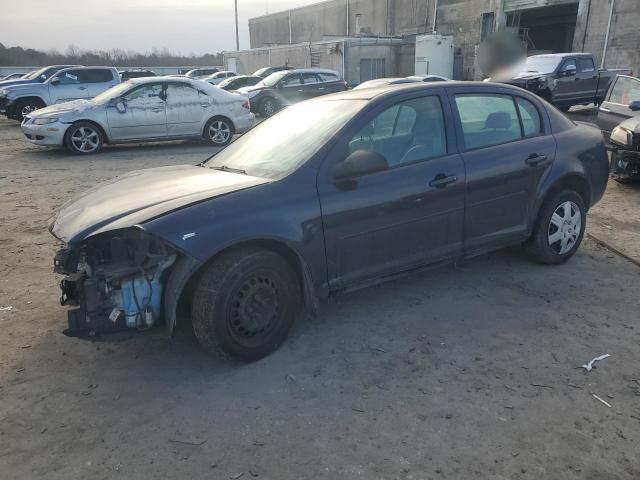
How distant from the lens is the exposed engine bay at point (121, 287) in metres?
3.05

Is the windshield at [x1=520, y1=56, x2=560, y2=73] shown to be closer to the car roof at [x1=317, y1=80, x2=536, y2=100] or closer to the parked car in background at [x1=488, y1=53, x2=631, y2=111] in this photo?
the parked car in background at [x1=488, y1=53, x2=631, y2=111]

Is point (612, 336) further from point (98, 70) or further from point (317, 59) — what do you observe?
point (317, 59)

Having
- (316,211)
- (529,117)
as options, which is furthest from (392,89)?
(529,117)

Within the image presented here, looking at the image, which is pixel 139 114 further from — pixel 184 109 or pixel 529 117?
pixel 529 117

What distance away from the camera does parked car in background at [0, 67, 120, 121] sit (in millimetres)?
15992

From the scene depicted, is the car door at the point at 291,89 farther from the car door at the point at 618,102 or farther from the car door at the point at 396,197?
the car door at the point at 396,197

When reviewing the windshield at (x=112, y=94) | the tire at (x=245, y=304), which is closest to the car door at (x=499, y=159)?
the tire at (x=245, y=304)

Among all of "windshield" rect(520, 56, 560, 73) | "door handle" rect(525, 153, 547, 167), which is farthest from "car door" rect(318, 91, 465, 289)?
"windshield" rect(520, 56, 560, 73)

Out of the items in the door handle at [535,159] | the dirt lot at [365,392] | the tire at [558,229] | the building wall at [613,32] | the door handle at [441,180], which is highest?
the building wall at [613,32]

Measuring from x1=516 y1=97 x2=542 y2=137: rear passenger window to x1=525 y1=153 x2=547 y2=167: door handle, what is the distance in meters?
0.21

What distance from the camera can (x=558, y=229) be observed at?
15.3 ft

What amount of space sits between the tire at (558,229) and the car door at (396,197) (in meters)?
1.02

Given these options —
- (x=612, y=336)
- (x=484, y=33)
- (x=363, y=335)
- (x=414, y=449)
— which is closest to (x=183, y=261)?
(x=363, y=335)

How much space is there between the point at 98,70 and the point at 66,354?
1524 centimetres
